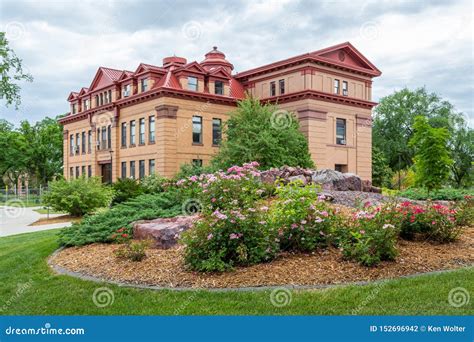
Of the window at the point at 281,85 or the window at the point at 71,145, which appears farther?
the window at the point at 71,145

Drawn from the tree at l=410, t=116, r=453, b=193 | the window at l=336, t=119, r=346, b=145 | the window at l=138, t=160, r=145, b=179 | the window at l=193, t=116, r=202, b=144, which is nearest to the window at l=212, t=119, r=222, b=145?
the window at l=193, t=116, r=202, b=144

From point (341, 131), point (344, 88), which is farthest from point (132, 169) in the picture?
point (344, 88)

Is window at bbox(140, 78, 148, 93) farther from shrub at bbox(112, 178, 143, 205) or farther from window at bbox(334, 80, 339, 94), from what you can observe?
window at bbox(334, 80, 339, 94)

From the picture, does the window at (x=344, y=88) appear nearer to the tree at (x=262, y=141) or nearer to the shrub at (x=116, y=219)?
the tree at (x=262, y=141)

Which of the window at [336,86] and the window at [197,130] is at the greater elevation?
the window at [336,86]

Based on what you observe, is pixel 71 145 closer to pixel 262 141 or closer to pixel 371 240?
pixel 262 141

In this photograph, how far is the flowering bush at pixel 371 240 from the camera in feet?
24.7

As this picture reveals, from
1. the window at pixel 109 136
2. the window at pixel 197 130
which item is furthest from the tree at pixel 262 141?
the window at pixel 109 136

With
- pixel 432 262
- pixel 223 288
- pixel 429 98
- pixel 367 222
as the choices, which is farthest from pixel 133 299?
pixel 429 98

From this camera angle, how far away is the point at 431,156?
74.4ft

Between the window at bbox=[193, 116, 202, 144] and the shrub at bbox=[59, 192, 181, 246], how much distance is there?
2229 centimetres

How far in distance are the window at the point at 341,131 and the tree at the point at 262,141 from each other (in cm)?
588

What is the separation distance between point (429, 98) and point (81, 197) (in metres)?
47.8

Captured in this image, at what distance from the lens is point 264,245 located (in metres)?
8.00
